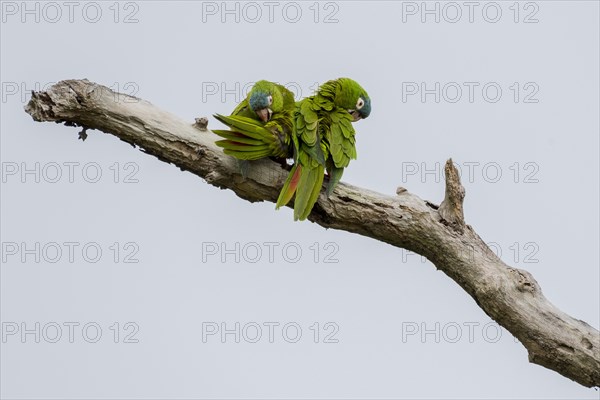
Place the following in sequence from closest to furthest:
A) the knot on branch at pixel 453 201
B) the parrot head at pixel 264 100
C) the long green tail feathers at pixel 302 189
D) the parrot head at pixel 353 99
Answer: the knot on branch at pixel 453 201 → the long green tail feathers at pixel 302 189 → the parrot head at pixel 264 100 → the parrot head at pixel 353 99

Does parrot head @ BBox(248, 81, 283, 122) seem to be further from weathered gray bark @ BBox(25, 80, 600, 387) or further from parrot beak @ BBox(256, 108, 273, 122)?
weathered gray bark @ BBox(25, 80, 600, 387)

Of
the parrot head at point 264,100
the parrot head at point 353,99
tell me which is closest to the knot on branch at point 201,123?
the parrot head at point 264,100

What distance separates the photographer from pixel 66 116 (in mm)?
4488

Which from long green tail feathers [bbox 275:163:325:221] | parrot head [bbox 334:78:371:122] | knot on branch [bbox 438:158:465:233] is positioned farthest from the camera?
parrot head [bbox 334:78:371:122]

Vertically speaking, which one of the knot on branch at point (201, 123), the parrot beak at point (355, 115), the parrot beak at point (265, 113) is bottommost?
the knot on branch at point (201, 123)

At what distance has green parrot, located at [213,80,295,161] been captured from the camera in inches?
180

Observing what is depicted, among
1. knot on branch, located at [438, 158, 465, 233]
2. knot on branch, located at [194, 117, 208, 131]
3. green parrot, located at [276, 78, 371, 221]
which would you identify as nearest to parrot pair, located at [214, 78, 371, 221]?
green parrot, located at [276, 78, 371, 221]

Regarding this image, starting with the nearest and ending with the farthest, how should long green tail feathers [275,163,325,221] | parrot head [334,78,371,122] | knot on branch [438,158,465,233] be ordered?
knot on branch [438,158,465,233] → long green tail feathers [275,163,325,221] → parrot head [334,78,371,122]

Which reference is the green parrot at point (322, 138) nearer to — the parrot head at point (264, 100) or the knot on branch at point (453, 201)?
the parrot head at point (264, 100)

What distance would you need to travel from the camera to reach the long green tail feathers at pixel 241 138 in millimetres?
4555

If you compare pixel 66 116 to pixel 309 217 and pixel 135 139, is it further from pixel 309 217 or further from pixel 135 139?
pixel 309 217

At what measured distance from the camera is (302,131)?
15.7ft

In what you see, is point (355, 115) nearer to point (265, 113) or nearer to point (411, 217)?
point (265, 113)

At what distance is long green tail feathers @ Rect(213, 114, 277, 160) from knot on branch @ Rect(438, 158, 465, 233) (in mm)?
1187
